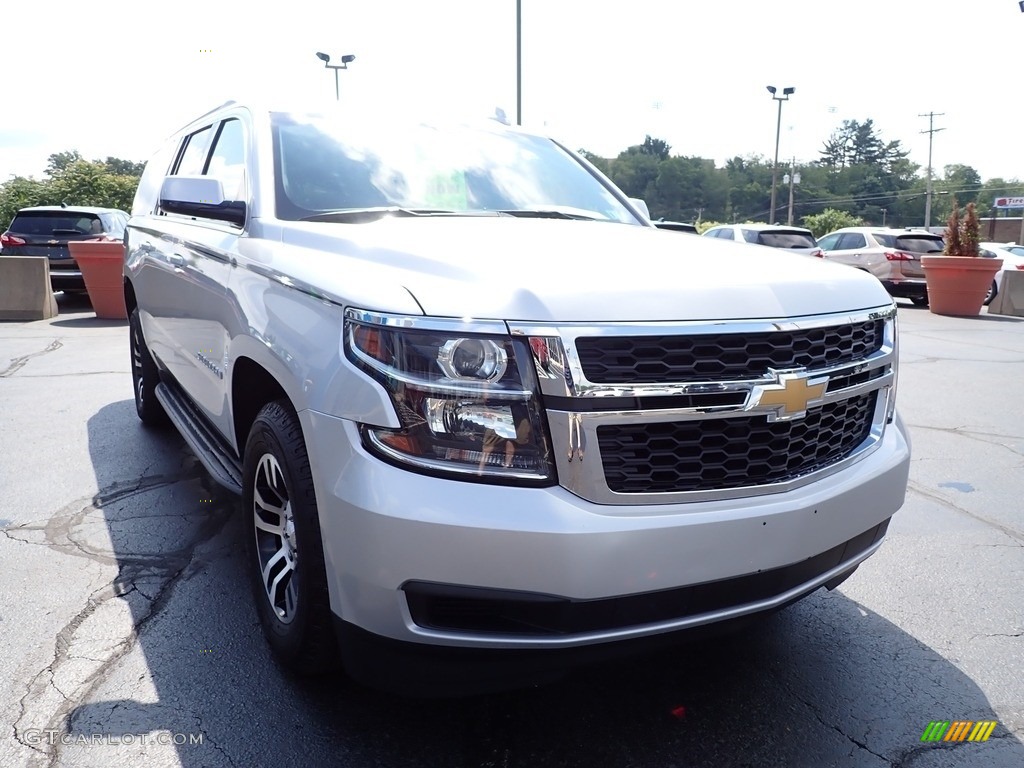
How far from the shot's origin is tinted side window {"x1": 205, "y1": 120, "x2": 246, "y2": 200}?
347 centimetres

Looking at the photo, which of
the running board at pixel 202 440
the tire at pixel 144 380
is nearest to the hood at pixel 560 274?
the running board at pixel 202 440

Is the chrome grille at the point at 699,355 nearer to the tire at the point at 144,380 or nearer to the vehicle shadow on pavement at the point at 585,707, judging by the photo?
the vehicle shadow on pavement at the point at 585,707

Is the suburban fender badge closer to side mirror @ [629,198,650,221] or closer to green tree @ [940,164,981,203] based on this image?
side mirror @ [629,198,650,221]

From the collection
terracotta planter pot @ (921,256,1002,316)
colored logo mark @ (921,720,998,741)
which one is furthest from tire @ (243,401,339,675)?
terracotta planter pot @ (921,256,1002,316)

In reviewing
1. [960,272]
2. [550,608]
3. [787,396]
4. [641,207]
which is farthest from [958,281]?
[550,608]

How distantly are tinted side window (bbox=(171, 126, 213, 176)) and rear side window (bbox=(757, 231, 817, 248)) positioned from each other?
14.6 meters

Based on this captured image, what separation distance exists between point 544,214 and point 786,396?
5.23 ft

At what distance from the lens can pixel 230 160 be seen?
382 centimetres

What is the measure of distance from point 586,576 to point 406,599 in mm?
430

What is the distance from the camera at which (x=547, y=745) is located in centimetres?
236

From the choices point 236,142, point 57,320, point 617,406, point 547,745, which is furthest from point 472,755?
point 57,320

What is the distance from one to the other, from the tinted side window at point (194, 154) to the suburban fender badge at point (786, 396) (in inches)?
129

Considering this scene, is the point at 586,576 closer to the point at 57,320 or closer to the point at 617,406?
the point at 617,406

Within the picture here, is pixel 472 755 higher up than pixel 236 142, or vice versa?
pixel 236 142
